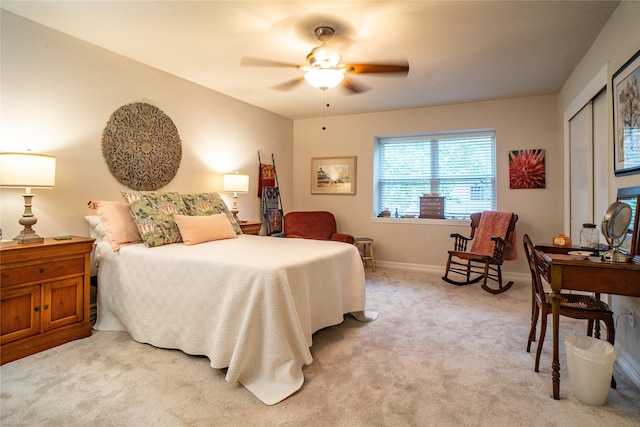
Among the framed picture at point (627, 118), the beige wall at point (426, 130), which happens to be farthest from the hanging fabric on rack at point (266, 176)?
the framed picture at point (627, 118)

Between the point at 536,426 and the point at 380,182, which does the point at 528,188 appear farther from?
the point at 536,426

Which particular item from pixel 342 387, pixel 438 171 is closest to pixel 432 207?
pixel 438 171

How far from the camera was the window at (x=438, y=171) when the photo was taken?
4770 millimetres

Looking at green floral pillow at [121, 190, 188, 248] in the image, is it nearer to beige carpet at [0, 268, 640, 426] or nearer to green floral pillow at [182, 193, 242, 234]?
green floral pillow at [182, 193, 242, 234]

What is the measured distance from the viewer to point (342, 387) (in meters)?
1.85

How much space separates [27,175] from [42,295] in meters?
0.82

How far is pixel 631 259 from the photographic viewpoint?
5.57 feet

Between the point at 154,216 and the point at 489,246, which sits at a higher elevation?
the point at 154,216

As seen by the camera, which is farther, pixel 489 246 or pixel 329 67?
pixel 489 246

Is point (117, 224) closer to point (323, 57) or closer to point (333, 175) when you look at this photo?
point (323, 57)

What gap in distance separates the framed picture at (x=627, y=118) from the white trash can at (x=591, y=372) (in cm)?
109

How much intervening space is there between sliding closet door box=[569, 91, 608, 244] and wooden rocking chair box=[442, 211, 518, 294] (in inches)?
25.3

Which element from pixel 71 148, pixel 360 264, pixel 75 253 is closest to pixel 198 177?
pixel 71 148

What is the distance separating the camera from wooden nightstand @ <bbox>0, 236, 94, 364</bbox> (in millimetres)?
2104
